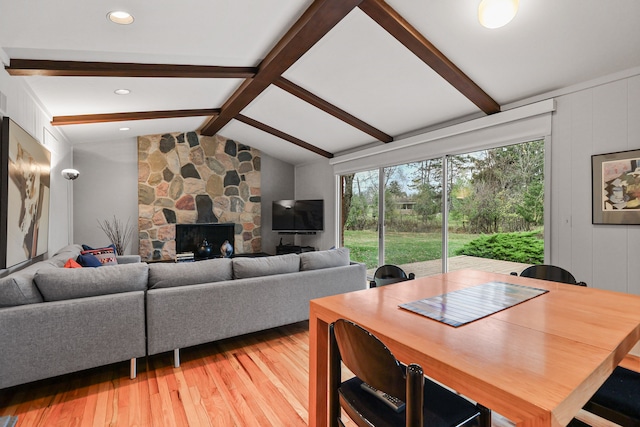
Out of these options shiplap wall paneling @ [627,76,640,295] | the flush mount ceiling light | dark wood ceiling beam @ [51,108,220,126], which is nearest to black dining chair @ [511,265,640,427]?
shiplap wall paneling @ [627,76,640,295]

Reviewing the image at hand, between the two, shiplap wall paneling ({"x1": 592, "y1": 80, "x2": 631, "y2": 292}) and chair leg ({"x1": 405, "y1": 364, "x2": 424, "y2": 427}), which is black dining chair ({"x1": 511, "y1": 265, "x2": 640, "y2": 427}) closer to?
chair leg ({"x1": 405, "y1": 364, "x2": 424, "y2": 427})

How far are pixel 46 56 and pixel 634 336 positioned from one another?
4.10 m

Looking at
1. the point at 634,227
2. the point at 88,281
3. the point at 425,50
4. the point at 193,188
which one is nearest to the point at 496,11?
the point at 425,50

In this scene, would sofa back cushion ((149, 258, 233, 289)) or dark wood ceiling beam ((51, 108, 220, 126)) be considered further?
dark wood ceiling beam ((51, 108, 220, 126))

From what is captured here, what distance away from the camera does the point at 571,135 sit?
2.97 metres

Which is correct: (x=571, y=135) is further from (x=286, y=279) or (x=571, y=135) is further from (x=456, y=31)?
(x=286, y=279)

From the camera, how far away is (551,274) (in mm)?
2207

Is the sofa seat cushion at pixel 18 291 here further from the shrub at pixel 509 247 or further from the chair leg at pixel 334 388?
the shrub at pixel 509 247

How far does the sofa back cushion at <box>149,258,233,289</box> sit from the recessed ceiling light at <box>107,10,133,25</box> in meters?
1.82

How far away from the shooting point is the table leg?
1.51 metres

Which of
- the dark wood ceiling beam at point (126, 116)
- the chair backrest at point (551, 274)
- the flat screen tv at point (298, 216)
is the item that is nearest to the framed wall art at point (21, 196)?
the dark wood ceiling beam at point (126, 116)

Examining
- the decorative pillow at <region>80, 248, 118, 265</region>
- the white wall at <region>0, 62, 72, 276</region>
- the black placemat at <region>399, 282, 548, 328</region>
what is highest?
the white wall at <region>0, 62, 72, 276</region>

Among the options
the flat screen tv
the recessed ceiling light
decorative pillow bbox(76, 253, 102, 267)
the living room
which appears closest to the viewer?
the recessed ceiling light

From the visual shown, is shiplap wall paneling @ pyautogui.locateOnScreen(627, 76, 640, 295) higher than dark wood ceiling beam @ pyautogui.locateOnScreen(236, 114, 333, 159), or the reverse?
dark wood ceiling beam @ pyautogui.locateOnScreen(236, 114, 333, 159)
